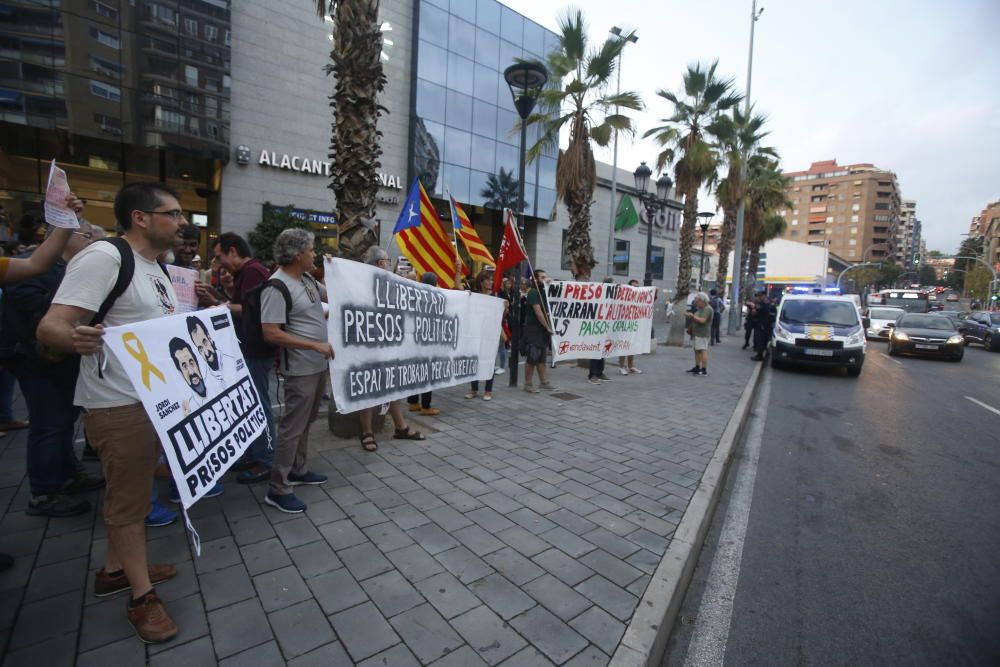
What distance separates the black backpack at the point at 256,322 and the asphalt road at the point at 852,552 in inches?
130

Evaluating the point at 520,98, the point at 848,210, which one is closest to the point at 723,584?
the point at 520,98

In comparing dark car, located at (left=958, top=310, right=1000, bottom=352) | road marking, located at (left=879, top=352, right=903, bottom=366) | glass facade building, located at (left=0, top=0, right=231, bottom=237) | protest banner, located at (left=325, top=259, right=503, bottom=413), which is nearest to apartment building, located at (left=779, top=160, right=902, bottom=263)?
dark car, located at (left=958, top=310, right=1000, bottom=352)

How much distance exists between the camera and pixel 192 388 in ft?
8.45

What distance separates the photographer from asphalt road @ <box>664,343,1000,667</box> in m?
2.51

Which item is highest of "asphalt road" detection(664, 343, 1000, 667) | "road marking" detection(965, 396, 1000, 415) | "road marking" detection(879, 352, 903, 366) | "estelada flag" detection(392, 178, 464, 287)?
"estelada flag" detection(392, 178, 464, 287)

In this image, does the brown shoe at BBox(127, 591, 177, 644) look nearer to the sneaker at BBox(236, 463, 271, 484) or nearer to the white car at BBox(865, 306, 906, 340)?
the sneaker at BBox(236, 463, 271, 484)

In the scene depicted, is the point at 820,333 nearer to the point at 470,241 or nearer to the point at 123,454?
the point at 470,241

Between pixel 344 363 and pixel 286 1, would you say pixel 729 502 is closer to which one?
pixel 344 363

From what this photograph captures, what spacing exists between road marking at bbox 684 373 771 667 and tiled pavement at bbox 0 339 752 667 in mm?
355

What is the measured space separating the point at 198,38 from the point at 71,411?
16.3m

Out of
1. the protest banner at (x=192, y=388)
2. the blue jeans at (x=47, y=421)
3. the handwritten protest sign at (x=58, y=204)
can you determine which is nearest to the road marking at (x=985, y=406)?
the protest banner at (x=192, y=388)

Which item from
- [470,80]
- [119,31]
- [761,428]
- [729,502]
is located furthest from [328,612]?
[470,80]

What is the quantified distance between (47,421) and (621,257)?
3282 cm

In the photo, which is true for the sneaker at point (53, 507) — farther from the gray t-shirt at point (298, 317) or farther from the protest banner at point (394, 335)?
the protest banner at point (394, 335)
